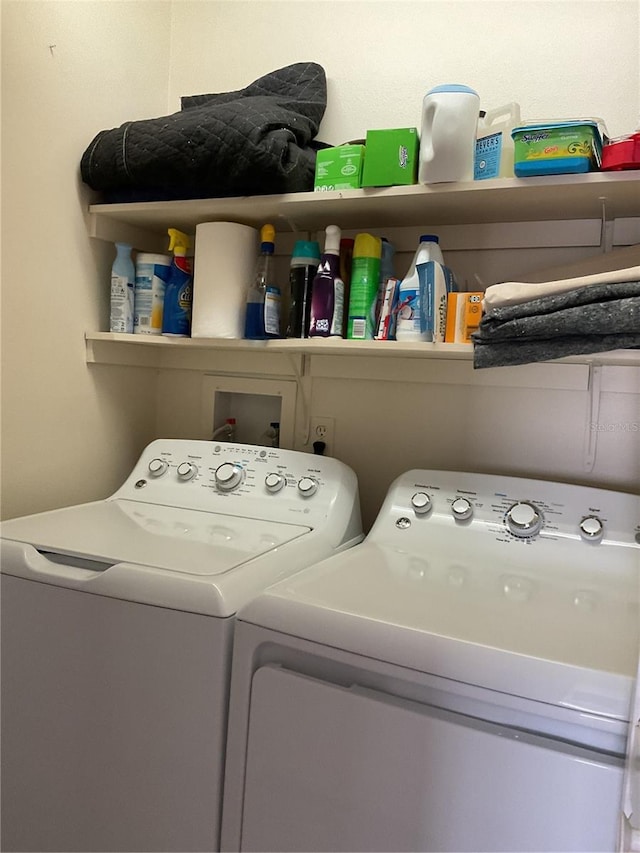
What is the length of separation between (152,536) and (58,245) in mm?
716

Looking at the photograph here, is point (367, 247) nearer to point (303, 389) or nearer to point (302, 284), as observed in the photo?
point (302, 284)

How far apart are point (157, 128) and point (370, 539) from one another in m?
1.00

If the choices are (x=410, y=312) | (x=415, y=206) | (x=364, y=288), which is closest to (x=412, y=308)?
(x=410, y=312)

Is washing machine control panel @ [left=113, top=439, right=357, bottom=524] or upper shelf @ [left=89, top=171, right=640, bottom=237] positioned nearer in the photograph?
upper shelf @ [left=89, top=171, right=640, bottom=237]

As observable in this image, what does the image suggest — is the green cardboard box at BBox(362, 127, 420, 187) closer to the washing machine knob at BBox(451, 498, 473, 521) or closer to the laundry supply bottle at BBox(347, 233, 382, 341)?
the laundry supply bottle at BBox(347, 233, 382, 341)

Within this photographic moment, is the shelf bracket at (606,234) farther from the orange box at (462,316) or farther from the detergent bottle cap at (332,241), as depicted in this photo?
the detergent bottle cap at (332,241)

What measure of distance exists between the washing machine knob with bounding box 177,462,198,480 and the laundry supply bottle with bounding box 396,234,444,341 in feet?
1.87

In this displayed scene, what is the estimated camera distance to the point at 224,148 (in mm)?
1372

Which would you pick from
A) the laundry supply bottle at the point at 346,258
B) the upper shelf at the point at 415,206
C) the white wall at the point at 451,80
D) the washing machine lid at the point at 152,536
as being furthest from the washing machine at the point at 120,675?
the upper shelf at the point at 415,206

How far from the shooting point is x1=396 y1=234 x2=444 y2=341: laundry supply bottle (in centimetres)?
133

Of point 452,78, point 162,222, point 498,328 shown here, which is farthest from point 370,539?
point 452,78

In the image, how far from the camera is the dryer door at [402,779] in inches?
29.8

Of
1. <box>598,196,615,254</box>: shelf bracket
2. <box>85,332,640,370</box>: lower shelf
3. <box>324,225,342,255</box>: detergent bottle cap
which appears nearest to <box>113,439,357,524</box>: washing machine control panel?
<box>85,332,640,370</box>: lower shelf

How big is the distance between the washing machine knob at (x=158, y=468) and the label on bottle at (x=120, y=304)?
0.33 m
